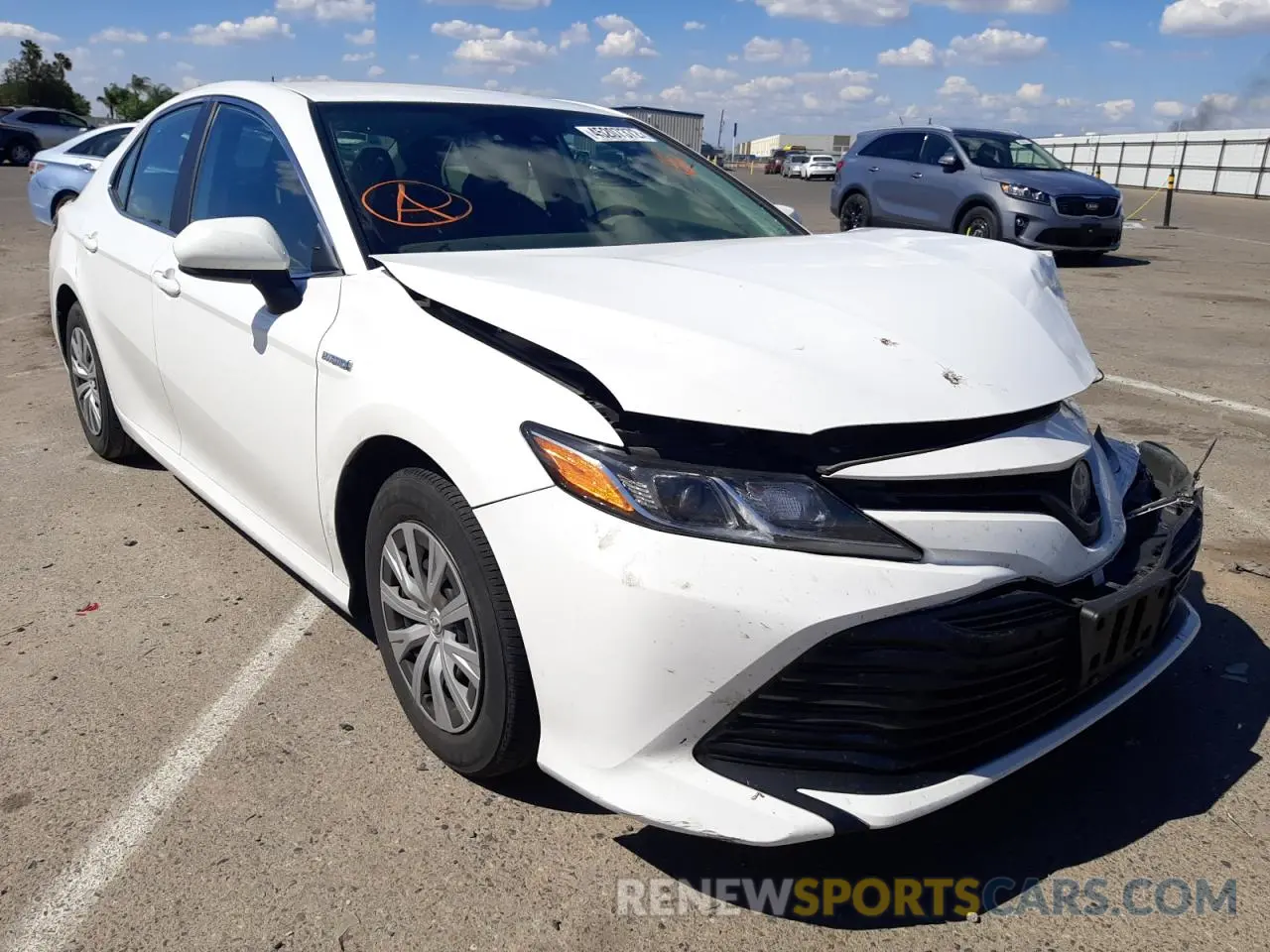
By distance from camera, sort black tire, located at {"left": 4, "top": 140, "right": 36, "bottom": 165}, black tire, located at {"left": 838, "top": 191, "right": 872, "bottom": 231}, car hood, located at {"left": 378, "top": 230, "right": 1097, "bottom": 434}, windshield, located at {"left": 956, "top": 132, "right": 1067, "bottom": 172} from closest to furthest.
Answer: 1. car hood, located at {"left": 378, "top": 230, "right": 1097, "bottom": 434}
2. windshield, located at {"left": 956, "top": 132, "right": 1067, "bottom": 172}
3. black tire, located at {"left": 838, "top": 191, "right": 872, "bottom": 231}
4. black tire, located at {"left": 4, "top": 140, "right": 36, "bottom": 165}

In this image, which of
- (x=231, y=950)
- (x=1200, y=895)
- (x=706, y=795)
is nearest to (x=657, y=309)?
(x=706, y=795)

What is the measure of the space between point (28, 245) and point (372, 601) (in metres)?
13.1

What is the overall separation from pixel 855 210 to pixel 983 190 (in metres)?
2.55

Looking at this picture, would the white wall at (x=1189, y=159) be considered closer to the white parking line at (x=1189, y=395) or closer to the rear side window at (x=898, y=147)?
the rear side window at (x=898, y=147)

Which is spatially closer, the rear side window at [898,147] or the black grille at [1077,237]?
the black grille at [1077,237]

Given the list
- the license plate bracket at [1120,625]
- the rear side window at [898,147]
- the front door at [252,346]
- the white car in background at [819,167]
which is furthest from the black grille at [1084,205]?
the white car in background at [819,167]

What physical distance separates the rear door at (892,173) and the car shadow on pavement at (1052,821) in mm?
11619

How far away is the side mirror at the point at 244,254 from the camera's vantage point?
106 inches

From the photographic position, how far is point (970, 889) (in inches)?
87.4

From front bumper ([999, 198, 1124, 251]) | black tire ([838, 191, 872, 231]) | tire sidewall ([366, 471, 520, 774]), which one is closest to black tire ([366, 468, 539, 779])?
tire sidewall ([366, 471, 520, 774])

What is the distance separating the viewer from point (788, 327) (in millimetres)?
2199

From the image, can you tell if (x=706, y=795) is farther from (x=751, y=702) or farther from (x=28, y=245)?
(x=28, y=245)

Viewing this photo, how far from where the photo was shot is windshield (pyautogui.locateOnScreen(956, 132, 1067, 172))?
12.9 metres

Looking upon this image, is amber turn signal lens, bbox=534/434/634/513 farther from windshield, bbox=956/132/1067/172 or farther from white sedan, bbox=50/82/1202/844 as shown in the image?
windshield, bbox=956/132/1067/172
